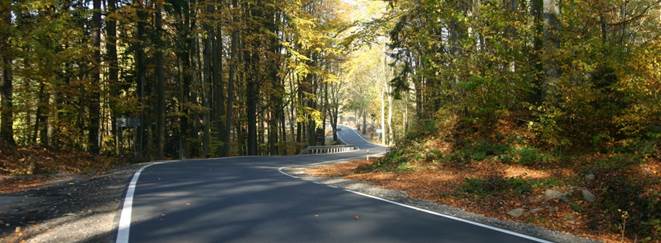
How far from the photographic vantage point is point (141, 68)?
26.0 meters

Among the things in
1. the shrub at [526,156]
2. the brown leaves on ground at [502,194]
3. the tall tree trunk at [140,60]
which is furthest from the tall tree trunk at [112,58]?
the shrub at [526,156]

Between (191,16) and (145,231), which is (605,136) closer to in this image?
(145,231)

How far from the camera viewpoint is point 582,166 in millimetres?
12492

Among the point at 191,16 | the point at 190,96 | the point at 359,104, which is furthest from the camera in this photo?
the point at 359,104

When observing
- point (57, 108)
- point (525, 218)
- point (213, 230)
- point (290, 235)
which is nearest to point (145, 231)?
point (213, 230)

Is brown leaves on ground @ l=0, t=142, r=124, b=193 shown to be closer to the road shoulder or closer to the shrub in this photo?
the road shoulder

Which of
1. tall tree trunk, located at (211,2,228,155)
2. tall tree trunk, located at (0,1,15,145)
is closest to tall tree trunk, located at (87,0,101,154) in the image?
tall tree trunk, located at (0,1,15,145)

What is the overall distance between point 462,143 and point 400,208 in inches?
346

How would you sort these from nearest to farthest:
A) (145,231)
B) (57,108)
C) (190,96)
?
(145,231), (57,108), (190,96)

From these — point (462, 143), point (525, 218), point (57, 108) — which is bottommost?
point (525, 218)

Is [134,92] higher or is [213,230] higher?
[134,92]

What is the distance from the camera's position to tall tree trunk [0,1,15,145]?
15484 mm

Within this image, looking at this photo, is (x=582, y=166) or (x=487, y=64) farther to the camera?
(x=487, y=64)

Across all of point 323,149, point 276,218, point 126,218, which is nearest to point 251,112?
point 323,149
